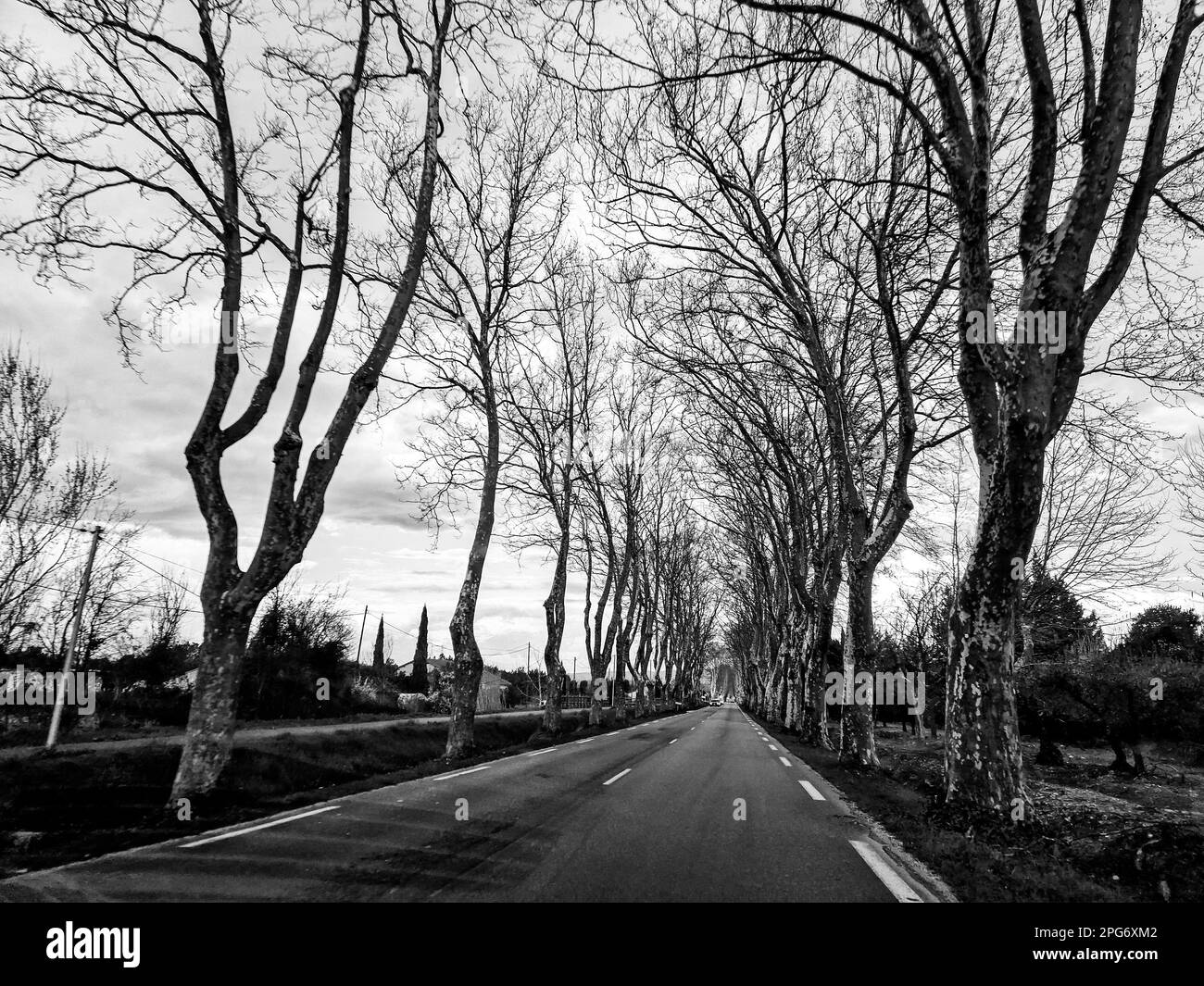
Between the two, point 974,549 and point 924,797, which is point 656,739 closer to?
point 924,797

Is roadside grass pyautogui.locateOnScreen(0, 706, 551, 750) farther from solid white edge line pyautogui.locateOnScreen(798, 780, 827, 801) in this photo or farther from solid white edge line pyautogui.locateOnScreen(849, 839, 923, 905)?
solid white edge line pyautogui.locateOnScreen(849, 839, 923, 905)

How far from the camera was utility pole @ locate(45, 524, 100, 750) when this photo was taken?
11875mm

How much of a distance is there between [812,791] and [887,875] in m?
5.23

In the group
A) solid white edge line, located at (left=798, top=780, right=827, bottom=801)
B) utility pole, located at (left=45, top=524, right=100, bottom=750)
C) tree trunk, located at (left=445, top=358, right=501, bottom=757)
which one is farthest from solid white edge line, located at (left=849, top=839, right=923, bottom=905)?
utility pole, located at (left=45, top=524, right=100, bottom=750)

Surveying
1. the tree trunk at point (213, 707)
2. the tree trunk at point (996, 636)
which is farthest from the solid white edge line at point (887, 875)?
the tree trunk at point (213, 707)

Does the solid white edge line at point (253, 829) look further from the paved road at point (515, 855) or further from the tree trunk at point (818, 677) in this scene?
the tree trunk at point (818, 677)

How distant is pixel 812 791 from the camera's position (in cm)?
947

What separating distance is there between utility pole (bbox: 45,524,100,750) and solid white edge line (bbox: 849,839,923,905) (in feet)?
44.9

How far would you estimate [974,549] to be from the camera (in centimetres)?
648

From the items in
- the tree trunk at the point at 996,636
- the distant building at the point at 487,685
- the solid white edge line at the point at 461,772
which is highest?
the tree trunk at the point at 996,636

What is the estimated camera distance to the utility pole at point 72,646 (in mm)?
11875

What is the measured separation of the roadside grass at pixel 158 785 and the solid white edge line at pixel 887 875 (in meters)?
6.14
